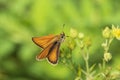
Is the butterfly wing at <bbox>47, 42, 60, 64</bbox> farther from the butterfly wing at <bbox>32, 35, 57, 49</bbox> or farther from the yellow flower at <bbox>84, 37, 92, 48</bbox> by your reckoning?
the yellow flower at <bbox>84, 37, 92, 48</bbox>

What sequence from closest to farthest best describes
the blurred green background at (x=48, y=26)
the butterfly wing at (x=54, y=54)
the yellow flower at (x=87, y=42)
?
the butterfly wing at (x=54, y=54) < the yellow flower at (x=87, y=42) < the blurred green background at (x=48, y=26)

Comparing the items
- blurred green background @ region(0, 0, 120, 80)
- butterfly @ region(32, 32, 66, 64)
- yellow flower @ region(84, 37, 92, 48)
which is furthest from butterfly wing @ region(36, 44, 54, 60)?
blurred green background @ region(0, 0, 120, 80)

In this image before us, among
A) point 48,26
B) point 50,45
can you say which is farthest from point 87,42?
point 48,26

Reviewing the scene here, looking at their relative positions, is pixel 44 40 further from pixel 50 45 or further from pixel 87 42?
pixel 87 42

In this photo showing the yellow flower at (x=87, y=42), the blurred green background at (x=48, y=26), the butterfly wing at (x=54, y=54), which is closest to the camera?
the butterfly wing at (x=54, y=54)

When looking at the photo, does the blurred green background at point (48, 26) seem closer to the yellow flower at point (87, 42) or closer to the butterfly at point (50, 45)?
the yellow flower at point (87, 42)

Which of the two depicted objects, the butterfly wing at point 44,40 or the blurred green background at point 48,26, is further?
the blurred green background at point 48,26

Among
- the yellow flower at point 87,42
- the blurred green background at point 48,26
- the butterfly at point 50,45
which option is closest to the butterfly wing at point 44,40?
the butterfly at point 50,45
